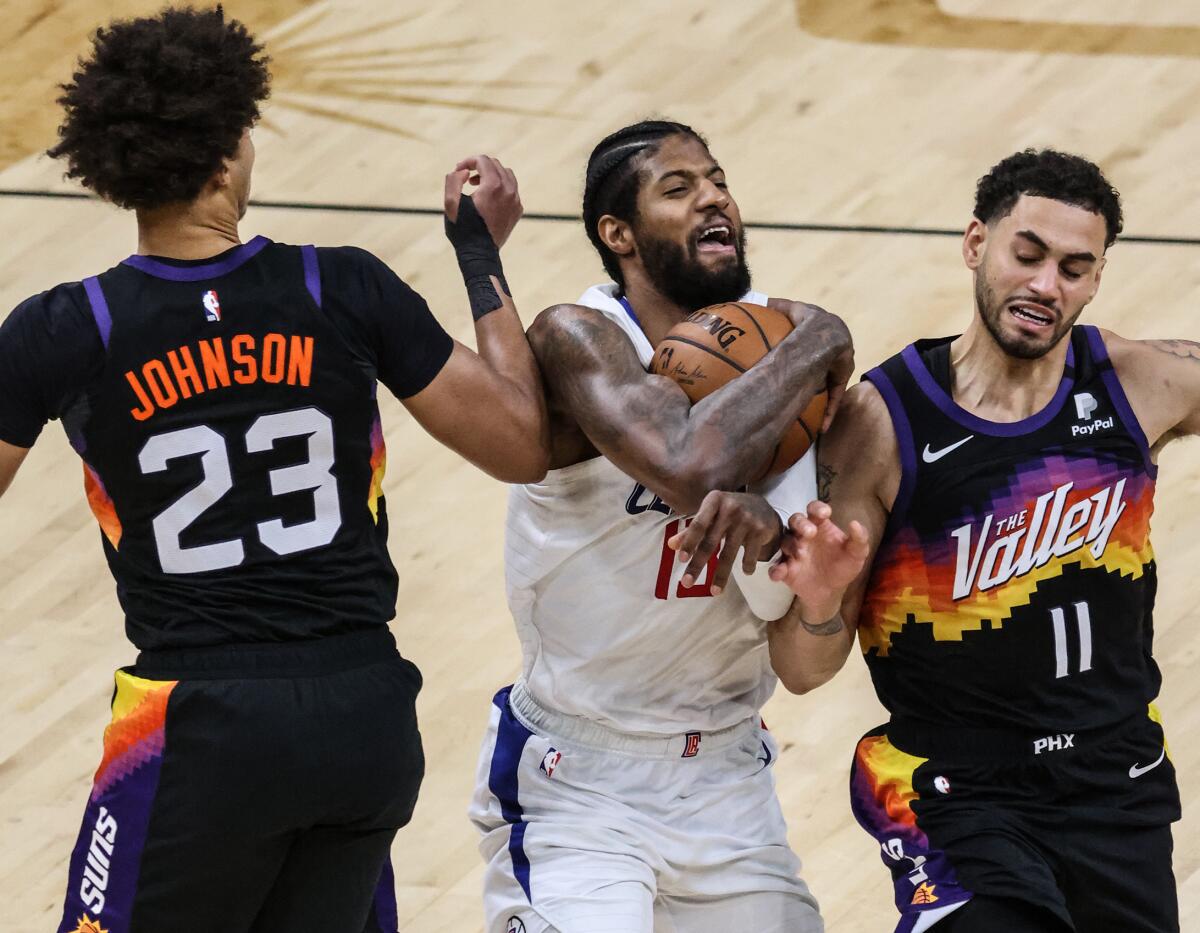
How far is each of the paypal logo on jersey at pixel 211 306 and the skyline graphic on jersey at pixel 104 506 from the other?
0.35 m

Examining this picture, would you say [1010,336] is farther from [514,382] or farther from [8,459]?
[8,459]

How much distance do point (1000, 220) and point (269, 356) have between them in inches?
63.9

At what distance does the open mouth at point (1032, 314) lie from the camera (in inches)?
160

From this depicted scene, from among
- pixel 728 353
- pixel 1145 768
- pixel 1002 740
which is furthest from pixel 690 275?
pixel 1145 768

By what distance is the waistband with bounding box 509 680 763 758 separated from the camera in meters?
4.23

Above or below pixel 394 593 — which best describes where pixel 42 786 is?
below

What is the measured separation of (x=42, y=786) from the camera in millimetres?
5730

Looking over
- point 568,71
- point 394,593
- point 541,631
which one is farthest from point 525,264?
point 394,593

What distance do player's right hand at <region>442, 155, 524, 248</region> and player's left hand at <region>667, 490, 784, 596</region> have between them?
33.0 inches

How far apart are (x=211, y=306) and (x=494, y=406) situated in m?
0.58

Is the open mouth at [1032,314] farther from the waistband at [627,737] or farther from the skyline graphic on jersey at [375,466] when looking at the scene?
the skyline graphic on jersey at [375,466]

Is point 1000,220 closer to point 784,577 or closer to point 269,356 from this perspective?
point 784,577

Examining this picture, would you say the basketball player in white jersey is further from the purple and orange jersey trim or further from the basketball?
the purple and orange jersey trim

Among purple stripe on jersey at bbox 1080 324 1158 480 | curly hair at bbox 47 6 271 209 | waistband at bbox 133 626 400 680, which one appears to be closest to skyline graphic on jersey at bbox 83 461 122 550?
waistband at bbox 133 626 400 680
